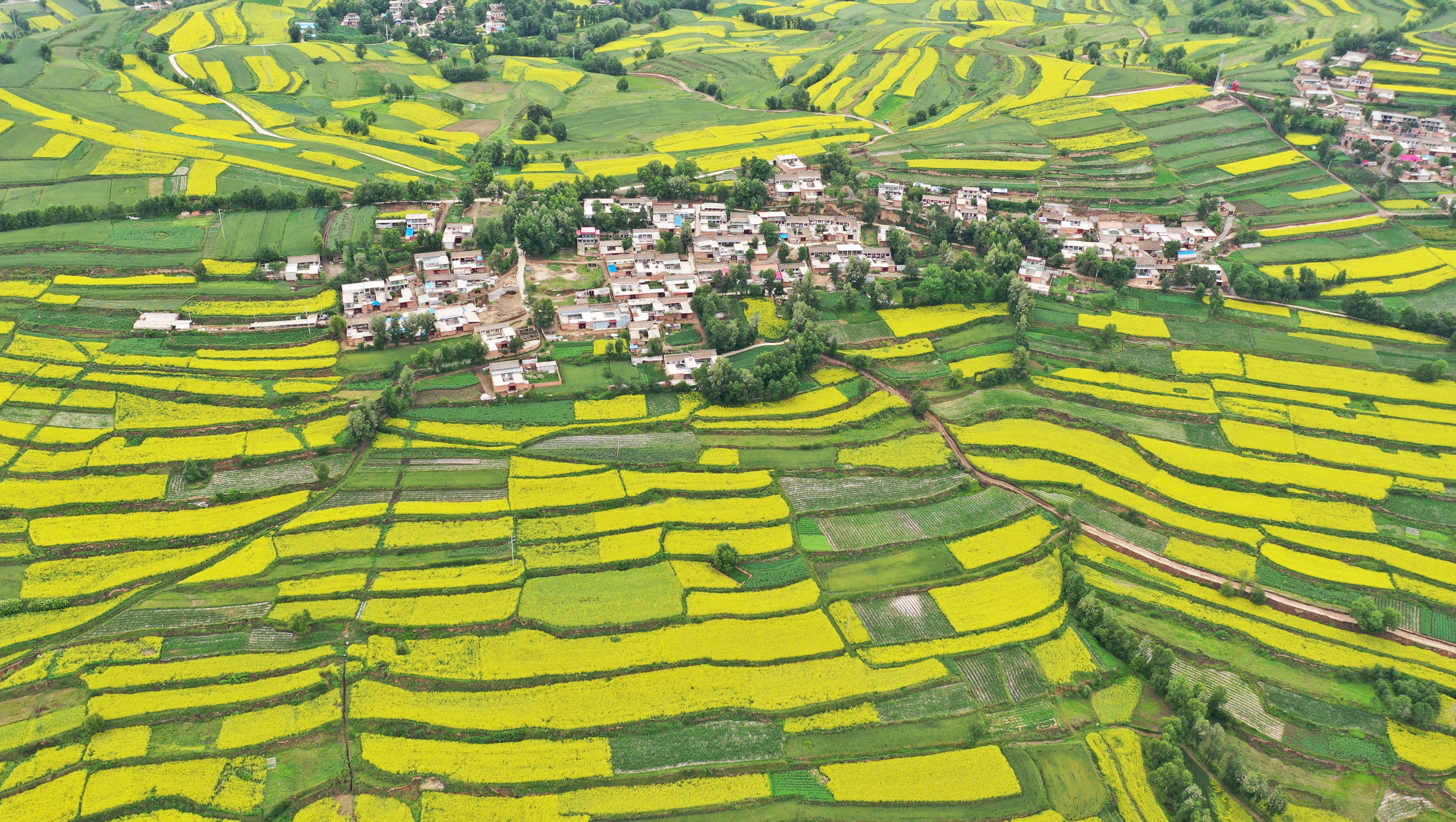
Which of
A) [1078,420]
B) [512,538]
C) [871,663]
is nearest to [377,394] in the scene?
[512,538]

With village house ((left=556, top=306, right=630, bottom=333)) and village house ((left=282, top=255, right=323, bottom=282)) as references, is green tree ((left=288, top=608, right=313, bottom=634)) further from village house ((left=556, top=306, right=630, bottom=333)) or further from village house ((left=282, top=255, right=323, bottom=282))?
village house ((left=282, top=255, right=323, bottom=282))

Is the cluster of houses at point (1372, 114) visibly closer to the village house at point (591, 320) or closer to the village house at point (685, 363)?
the village house at point (685, 363)

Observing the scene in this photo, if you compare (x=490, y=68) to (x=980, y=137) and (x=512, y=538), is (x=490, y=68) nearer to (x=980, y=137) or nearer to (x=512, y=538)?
(x=980, y=137)

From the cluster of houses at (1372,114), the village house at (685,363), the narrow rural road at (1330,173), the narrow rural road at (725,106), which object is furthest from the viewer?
the narrow rural road at (725,106)

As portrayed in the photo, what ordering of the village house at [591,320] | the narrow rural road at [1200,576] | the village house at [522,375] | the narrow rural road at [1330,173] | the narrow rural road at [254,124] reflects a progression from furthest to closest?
1. the narrow rural road at [254,124]
2. the narrow rural road at [1330,173]
3. the village house at [591,320]
4. the village house at [522,375]
5. the narrow rural road at [1200,576]

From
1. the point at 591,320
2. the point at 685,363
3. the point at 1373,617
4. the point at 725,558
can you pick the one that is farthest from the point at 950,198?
the point at 725,558

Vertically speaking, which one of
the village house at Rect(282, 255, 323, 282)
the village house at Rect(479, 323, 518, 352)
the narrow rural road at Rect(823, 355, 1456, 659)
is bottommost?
the narrow rural road at Rect(823, 355, 1456, 659)

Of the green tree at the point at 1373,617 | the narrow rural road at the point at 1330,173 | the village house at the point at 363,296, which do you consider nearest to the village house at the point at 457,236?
the village house at the point at 363,296

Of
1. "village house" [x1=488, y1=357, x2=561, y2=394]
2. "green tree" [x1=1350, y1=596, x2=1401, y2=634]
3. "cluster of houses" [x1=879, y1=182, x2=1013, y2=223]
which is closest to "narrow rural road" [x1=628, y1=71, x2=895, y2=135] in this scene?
"cluster of houses" [x1=879, y1=182, x2=1013, y2=223]

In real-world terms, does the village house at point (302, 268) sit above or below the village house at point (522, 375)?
above
